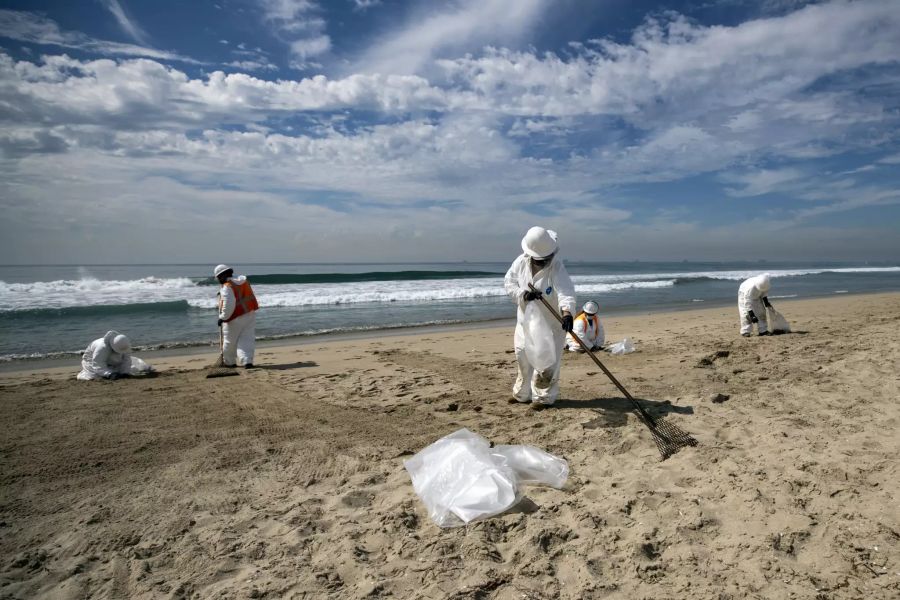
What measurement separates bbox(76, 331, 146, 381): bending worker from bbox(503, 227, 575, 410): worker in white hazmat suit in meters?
5.71

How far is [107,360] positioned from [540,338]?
622cm

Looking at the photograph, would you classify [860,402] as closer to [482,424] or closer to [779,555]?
[779,555]

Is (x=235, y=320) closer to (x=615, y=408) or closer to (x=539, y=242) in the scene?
(x=539, y=242)

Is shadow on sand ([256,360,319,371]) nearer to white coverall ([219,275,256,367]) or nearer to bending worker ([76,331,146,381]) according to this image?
white coverall ([219,275,256,367])

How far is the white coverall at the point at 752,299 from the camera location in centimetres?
870

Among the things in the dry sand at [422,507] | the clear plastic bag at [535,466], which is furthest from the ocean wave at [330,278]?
the clear plastic bag at [535,466]

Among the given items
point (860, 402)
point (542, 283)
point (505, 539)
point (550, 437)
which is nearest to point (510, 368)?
point (542, 283)

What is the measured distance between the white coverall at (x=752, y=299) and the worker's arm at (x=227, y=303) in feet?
28.4

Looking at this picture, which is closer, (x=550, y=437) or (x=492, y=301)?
(x=550, y=437)

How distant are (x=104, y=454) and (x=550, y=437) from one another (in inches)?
146

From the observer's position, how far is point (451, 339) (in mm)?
10398

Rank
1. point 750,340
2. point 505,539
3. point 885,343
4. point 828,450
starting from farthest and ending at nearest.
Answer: point 750,340, point 885,343, point 828,450, point 505,539

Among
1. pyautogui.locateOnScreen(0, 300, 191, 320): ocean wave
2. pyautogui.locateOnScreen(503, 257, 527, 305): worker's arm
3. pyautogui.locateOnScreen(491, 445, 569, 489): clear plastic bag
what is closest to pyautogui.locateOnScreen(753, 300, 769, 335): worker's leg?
pyautogui.locateOnScreen(503, 257, 527, 305): worker's arm

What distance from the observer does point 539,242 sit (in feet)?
15.4
